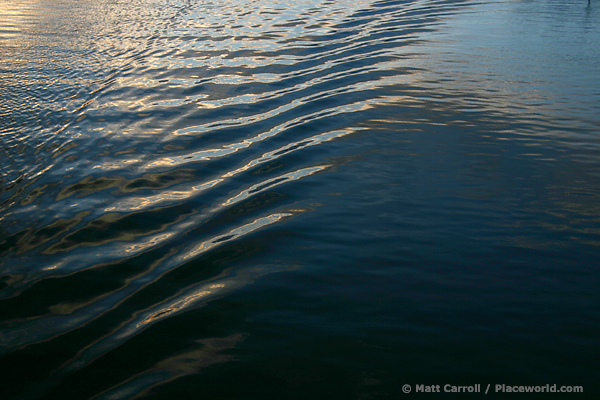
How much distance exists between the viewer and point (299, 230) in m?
4.00

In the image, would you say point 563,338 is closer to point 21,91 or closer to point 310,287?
point 310,287

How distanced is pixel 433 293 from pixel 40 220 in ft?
10.8

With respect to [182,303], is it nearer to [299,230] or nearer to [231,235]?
[231,235]

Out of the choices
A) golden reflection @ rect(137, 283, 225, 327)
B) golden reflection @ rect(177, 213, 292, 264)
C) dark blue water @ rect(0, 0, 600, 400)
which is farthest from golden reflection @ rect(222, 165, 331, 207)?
golden reflection @ rect(137, 283, 225, 327)

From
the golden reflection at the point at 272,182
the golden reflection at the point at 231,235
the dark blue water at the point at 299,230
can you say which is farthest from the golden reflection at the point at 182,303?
the golden reflection at the point at 272,182

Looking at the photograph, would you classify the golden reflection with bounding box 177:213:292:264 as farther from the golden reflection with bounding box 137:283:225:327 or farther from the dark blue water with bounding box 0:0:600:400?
the golden reflection with bounding box 137:283:225:327

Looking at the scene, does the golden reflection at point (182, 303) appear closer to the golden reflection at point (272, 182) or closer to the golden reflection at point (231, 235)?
the golden reflection at point (231, 235)

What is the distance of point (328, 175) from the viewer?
4926 mm

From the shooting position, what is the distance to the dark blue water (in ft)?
8.91

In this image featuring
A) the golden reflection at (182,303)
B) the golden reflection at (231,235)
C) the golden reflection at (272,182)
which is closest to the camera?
the golden reflection at (182,303)

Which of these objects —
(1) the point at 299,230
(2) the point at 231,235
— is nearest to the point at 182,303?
(2) the point at 231,235

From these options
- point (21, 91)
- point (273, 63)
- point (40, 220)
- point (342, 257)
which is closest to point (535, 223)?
point (342, 257)

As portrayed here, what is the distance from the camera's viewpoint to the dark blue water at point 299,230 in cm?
271

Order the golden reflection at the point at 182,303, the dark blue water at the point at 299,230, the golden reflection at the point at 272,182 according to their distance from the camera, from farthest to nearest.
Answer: the golden reflection at the point at 272,182
the golden reflection at the point at 182,303
the dark blue water at the point at 299,230
